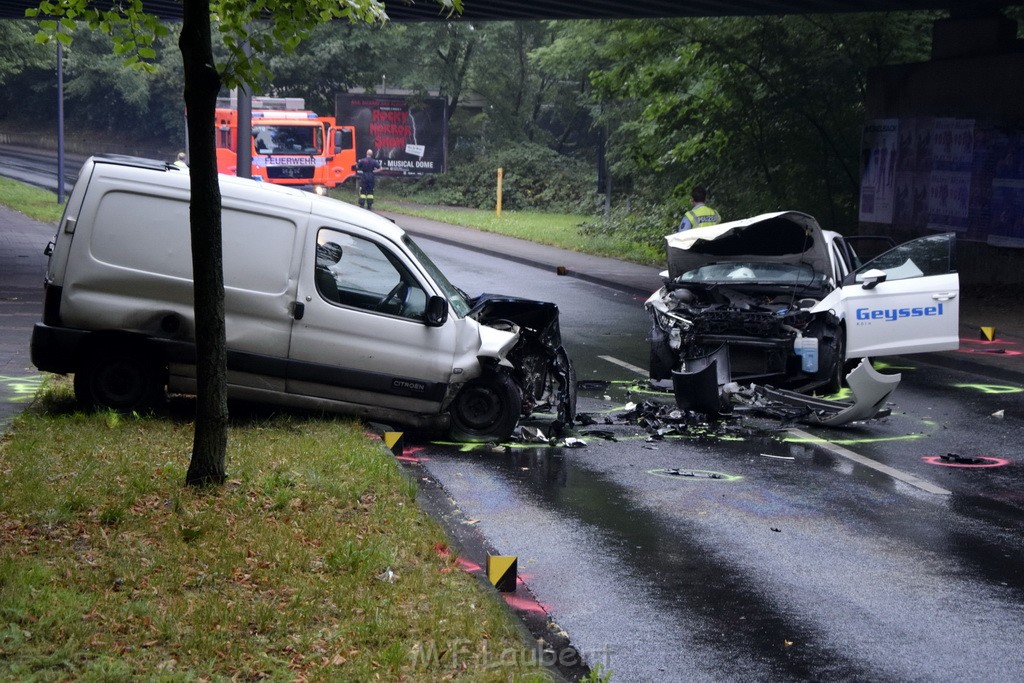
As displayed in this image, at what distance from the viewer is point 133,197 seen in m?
9.80

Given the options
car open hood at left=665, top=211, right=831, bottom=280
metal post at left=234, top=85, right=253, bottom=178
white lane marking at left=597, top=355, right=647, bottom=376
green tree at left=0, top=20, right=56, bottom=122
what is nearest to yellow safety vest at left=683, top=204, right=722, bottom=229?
white lane marking at left=597, top=355, right=647, bottom=376

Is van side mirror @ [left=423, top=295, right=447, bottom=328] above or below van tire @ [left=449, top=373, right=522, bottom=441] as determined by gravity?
above

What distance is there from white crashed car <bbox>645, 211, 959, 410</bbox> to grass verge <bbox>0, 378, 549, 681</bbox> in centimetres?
474

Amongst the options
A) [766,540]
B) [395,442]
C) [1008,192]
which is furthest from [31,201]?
[766,540]

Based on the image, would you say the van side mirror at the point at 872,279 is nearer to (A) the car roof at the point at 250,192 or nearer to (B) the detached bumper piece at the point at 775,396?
(B) the detached bumper piece at the point at 775,396

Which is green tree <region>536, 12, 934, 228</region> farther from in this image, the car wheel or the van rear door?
the van rear door

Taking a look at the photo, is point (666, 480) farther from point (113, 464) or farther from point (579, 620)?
point (113, 464)

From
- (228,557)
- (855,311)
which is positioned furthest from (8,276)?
(228,557)

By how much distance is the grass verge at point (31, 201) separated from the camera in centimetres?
3431

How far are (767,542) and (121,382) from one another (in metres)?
5.15

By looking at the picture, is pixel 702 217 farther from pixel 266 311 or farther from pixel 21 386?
pixel 21 386

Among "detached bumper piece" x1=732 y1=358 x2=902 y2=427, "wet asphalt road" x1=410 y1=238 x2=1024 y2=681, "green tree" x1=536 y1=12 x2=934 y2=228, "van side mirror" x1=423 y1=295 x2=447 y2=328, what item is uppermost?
"green tree" x1=536 y1=12 x2=934 y2=228

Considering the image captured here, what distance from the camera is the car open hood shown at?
42.9 ft

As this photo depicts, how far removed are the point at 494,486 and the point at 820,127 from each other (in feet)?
61.9
